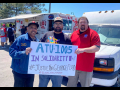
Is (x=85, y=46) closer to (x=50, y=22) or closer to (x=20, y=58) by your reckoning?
(x=20, y=58)

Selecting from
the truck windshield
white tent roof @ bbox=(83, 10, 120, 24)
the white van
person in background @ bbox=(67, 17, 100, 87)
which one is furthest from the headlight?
the white van

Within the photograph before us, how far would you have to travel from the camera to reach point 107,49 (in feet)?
10.6

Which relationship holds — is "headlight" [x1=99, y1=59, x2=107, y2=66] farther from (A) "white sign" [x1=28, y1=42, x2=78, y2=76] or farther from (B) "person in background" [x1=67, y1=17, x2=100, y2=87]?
(A) "white sign" [x1=28, y1=42, x2=78, y2=76]

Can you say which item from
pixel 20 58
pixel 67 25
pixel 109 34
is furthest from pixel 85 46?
pixel 67 25

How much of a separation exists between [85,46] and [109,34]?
2.13 meters

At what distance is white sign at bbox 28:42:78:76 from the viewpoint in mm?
2303

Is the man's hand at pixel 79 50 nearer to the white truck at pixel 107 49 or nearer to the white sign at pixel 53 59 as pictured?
the white sign at pixel 53 59

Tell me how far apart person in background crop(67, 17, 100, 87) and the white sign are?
160 millimetres

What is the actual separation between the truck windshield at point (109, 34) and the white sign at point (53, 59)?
6.65 ft

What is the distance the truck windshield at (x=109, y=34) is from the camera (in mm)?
3816

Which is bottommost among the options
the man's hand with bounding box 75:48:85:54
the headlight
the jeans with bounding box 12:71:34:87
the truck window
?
the jeans with bounding box 12:71:34:87

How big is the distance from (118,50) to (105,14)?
213cm

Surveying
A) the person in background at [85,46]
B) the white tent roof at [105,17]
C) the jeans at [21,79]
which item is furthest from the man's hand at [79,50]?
the white tent roof at [105,17]

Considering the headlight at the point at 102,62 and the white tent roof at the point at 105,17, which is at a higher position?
the white tent roof at the point at 105,17
